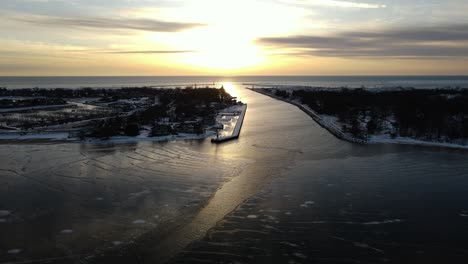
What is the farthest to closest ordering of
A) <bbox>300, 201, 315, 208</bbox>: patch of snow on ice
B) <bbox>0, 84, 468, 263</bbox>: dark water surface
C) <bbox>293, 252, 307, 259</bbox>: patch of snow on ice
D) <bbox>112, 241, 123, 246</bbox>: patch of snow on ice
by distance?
<bbox>300, 201, 315, 208</bbox>: patch of snow on ice, <bbox>112, 241, 123, 246</bbox>: patch of snow on ice, <bbox>0, 84, 468, 263</bbox>: dark water surface, <bbox>293, 252, 307, 259</bbox>: patch of snow on ice

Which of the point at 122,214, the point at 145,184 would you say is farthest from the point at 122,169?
the point at 122,214

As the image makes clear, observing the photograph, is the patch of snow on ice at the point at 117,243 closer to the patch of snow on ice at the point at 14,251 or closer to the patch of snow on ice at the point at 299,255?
the patch of snow on ice at the point at 14,251

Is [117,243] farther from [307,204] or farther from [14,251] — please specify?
[307,204]

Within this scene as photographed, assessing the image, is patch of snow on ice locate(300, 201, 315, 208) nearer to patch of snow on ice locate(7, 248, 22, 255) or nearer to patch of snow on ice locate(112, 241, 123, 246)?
patch of snow on ice locate(112, 241, 123, 246)

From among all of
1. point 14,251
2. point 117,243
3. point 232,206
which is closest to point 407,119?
point 232,206

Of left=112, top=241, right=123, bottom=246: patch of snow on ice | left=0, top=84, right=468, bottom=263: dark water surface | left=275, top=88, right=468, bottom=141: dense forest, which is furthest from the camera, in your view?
left=275, top=88, right=468, bottom=141: dense forest

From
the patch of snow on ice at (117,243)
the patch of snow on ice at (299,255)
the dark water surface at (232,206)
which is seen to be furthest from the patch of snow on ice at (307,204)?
the patch of snow on ice at (117,243)

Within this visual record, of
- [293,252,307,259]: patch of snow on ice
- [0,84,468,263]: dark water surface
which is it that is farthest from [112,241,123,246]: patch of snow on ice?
[293,252,307,259]: patch of snow on ice

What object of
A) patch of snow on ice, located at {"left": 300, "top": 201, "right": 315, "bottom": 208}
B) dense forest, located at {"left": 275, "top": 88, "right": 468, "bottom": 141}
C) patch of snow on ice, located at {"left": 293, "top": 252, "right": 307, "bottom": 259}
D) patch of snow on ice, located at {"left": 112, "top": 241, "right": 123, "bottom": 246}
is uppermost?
dense forest, located at {"left": 275, "top": 88, "right": 468, "bottom": 141}

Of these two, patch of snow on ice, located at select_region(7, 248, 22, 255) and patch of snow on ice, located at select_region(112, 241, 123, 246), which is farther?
patch of snow on ice, located at select_region(112, 241, 123, 246)
